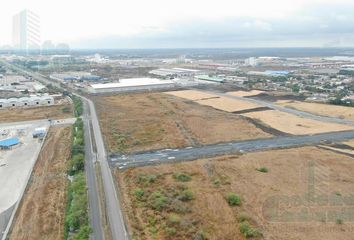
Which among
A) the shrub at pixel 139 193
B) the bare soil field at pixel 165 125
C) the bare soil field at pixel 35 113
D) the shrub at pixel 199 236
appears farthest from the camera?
the bare soil field at pixel 35 113

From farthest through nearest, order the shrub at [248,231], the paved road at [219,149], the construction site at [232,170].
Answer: the paved road at [219,149] → the construction site at [232,170] → the shrub at [248,231]

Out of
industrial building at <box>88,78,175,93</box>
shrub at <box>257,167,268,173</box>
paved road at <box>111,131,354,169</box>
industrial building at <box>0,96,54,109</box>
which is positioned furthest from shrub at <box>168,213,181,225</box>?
industrial building at <box>88,78,175,93</box>

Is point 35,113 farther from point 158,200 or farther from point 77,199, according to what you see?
point 158,200

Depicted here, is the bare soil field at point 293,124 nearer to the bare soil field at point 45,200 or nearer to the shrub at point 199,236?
the shrub at point 199,236

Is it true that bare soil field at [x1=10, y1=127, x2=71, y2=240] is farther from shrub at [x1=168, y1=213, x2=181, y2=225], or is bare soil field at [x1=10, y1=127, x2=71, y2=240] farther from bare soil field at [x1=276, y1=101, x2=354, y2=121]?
bare soil field at [x1=276, y1=101, x2=354, y2=121]

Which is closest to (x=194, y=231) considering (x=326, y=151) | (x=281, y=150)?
(x=281, y=150)

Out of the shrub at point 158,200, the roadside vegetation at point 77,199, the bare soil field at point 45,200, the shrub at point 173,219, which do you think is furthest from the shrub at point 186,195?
the bare soil field at point 45,200
